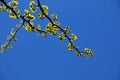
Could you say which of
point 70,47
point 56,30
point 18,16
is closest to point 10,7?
point 18,16

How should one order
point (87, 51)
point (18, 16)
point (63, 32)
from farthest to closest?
point (87, 51) < point (63, 32) < point (18, 16)

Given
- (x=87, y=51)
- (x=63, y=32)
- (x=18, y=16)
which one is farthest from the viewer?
(x=87, y=51)

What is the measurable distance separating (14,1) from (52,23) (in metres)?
1.17

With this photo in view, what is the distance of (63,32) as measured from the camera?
6762 mm

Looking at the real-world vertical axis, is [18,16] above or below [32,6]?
below

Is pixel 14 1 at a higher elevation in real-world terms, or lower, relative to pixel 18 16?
higher

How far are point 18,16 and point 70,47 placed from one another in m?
1.68

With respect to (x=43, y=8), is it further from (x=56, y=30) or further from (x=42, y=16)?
(x=56, y=30)

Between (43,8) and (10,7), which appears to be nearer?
(10,7)

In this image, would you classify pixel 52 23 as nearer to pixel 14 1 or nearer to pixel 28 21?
pixel 28 21

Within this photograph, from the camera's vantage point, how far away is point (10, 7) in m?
6.40

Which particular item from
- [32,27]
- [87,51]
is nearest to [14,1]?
[32,27]

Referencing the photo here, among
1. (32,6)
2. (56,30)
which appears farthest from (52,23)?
(32,6)

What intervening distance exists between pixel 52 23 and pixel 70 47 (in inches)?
36.7
